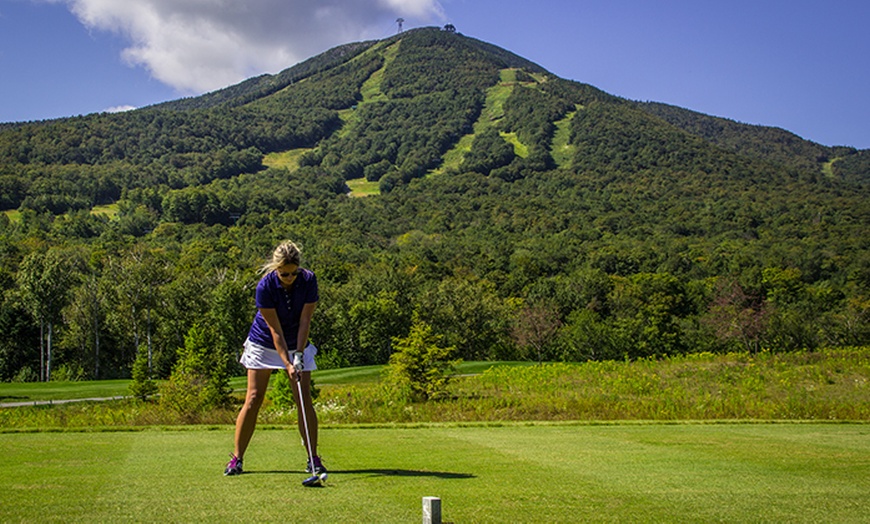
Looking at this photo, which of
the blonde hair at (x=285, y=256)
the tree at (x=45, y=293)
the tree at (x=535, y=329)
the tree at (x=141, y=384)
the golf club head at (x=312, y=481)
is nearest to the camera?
the golf club head at (x=312, y=481)

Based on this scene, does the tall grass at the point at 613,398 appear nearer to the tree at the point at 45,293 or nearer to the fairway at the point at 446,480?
the fairway at the point at 446,480

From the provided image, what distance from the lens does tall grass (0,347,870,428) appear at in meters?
Result: 14.5

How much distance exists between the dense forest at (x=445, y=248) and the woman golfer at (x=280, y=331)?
2189 centimetres

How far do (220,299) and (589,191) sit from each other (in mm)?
123021

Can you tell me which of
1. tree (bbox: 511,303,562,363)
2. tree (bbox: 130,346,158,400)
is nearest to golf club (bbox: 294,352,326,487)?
tree (bbox: 130,346,158,400)

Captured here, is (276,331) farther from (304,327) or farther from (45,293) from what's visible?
(45,293)

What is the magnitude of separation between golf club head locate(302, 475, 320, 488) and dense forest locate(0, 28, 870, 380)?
2288 cm

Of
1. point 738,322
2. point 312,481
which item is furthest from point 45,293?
point 738,322

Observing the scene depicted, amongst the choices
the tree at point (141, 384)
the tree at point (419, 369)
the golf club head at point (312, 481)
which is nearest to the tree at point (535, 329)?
the tree at point (419, 369)

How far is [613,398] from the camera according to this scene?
1942 cm

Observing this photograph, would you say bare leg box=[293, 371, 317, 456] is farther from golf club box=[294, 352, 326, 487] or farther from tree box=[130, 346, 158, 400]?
tree box=[130, 346, 158, 400]

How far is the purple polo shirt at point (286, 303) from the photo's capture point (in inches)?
259

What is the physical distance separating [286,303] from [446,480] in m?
2.22

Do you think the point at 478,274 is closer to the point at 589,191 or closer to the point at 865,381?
the point at 589,191
